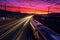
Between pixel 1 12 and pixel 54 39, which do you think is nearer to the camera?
pixel 54 39

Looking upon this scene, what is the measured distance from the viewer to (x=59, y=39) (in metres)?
4.35

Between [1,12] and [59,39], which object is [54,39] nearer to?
[59,39]

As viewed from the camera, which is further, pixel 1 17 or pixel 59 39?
pixel 1 17

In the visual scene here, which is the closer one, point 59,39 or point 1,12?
point 59,39

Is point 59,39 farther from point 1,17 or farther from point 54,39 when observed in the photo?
point 1,17

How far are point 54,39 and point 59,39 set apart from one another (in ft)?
0.42

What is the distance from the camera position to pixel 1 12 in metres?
70.3

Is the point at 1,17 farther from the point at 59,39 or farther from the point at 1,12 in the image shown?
the point at 59,39

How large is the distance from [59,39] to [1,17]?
70536 millimetres

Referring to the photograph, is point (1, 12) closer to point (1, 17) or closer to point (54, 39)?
point (1, 17)

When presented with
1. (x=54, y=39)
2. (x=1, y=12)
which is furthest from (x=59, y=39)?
(x=1, y=12)

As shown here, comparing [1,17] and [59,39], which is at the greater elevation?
[59,39]

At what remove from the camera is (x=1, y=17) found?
73625mm
